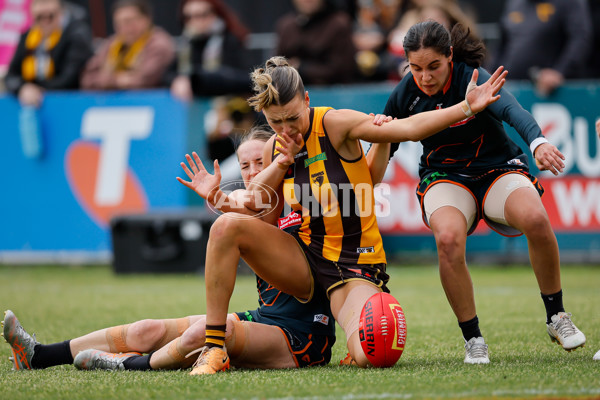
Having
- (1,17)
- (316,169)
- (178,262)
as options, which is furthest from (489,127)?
(1,17)

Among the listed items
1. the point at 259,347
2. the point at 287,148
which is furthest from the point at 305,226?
the point at 259,347

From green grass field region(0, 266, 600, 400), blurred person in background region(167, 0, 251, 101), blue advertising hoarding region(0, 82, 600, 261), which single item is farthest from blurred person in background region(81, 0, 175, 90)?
green grass field region(0, 266, 600, 400)

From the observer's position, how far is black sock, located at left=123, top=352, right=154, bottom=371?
450cm

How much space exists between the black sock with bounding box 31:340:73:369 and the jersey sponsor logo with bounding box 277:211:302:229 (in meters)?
1.37

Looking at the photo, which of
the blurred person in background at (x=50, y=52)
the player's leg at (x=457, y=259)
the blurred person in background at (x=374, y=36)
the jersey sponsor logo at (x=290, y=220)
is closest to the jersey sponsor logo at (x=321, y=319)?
the jersey sponsor logo at (x=290, y=220)

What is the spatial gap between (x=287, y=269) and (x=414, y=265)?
6307 millimetres

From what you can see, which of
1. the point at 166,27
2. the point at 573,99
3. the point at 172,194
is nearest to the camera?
the point at 573,99

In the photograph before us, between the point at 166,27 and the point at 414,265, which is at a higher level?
the point at 166,27

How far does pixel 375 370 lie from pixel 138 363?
125cm

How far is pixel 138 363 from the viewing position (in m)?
4.51

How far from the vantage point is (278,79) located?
4.55 m

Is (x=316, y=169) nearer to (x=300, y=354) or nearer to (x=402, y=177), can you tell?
(x=300, y=354)

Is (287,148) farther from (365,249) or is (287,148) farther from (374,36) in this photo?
(374,36)

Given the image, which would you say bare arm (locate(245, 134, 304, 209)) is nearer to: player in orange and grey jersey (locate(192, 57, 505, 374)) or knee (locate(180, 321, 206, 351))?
player in orange and grey jersey (locate(192, 57, 505, 374))
